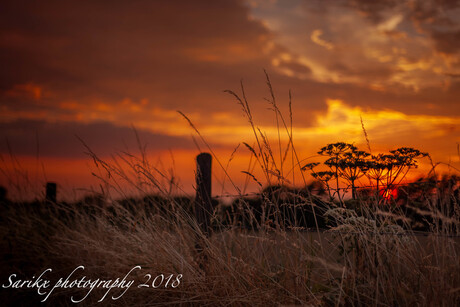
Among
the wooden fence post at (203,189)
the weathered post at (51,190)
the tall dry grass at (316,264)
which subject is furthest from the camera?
the weathered post at (51,190)

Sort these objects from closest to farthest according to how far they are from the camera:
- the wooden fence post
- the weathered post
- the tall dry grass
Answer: the tall dry grass, the wooden fence post, the weathered post

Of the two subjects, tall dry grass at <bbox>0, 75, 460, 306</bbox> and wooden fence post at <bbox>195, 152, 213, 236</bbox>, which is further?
wooden fence post at <bbox>195, 152, 213, 236</bbox>

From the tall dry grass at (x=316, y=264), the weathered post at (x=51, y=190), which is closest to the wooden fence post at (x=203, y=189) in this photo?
the tall dry grass at (x=316, y=264)

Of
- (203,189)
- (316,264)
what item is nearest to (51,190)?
(203,189)

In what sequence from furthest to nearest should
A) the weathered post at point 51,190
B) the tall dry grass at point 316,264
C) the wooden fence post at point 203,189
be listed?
1. the weathered post at point 51,190
2. the wooden fence post at point 203,189
3. the tall dry grass at point 316,264

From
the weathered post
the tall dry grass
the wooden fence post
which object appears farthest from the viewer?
the weathered post

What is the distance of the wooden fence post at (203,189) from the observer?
4.49 metres

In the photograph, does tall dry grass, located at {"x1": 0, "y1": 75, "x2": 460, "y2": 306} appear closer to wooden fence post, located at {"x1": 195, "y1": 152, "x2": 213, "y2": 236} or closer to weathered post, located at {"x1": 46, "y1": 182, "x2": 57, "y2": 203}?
wooden fence post, located at {"x1": 195, "y1": 152, "x2": 213, "y2": 236}

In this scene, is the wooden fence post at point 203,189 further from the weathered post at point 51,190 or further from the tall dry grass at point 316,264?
the weathered post at point 51,190

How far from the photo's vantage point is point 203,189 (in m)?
4.58

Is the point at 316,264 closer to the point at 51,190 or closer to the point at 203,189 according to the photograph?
the point at 203,189

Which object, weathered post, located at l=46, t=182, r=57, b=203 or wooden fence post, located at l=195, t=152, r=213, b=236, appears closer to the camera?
wooden fence post, located at l=195, t=152, r=213, b=236

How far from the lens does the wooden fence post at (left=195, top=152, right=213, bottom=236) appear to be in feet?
14.7

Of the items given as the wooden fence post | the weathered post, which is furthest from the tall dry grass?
the weathered post
